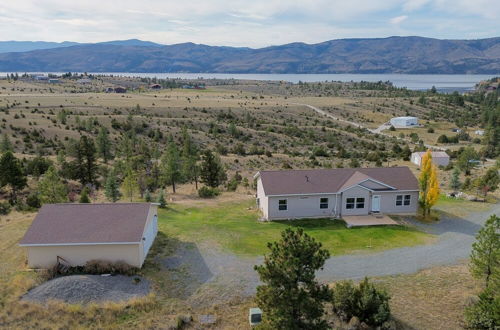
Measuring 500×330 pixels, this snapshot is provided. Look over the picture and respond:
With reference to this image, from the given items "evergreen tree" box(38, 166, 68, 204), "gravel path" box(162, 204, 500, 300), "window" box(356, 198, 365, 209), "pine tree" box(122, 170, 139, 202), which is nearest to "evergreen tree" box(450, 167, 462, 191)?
"gravel path" box(162, 204, 500, 300)

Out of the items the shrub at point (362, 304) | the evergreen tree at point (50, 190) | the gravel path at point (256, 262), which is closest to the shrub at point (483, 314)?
the shrub at point (362, 304)

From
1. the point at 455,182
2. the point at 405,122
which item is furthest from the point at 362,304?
the point at 405,122

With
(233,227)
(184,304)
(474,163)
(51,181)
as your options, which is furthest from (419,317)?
(474,163)

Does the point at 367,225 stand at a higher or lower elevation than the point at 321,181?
lower

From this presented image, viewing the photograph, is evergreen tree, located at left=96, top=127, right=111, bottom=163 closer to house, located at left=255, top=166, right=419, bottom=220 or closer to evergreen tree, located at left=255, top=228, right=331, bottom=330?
house, located at left=255, top=166, right=419, bottom=220

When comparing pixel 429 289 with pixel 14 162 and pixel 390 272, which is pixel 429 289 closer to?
pixel 390 272
